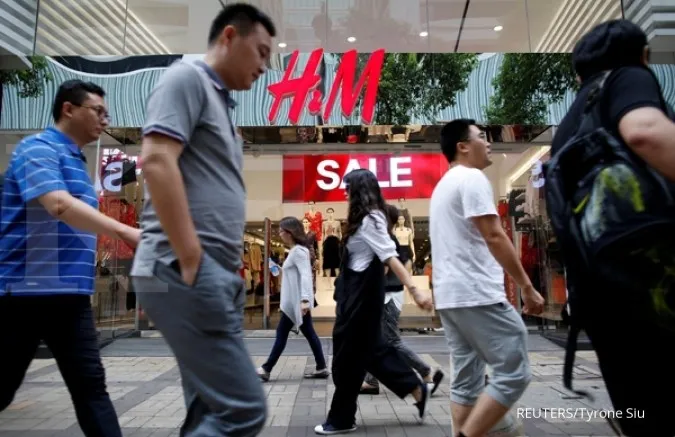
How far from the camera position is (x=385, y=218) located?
152 inches

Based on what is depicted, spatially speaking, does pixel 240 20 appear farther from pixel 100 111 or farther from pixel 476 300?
pixel 476 300

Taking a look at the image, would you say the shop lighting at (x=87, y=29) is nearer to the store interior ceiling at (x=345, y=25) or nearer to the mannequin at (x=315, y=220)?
the store interior ceiling at (x=345, y=25)

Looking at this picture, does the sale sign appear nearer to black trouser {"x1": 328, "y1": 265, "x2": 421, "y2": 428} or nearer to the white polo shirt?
black trouser {"x1": 328, "y1": 265, "x2": 421, "y2": 428}

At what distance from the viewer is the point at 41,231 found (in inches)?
97.9

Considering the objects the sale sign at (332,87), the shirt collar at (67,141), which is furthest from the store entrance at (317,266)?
the shirt collar at (67,141)

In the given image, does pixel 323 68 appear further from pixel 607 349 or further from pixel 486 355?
pixel 607 349

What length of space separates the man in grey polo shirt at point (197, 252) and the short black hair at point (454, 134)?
1.73 m

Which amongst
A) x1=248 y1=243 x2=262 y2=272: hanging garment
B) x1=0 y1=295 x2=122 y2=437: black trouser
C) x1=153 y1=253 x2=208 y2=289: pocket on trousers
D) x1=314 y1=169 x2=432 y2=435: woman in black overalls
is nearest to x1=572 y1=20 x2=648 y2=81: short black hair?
x1=153 y1=253 x2=208 y2=289: pocket on trousers

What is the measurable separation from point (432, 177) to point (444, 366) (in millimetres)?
4832

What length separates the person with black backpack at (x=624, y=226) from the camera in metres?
1.49

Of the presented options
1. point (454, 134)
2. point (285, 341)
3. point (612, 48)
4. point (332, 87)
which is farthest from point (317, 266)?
point (612, 48)

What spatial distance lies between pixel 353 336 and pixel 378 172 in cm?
724

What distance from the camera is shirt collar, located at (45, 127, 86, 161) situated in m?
2.61

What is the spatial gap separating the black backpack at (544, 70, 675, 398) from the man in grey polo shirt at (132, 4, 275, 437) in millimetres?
1001
